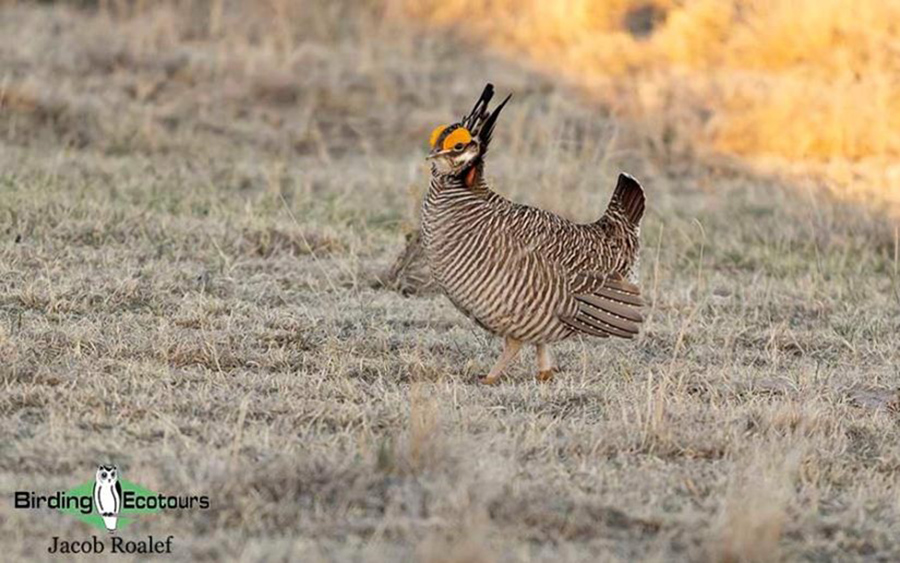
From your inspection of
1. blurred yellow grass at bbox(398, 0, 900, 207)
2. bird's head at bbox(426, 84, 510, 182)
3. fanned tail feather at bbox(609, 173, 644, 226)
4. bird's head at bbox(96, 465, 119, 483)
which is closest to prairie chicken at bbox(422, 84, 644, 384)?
bird's head at bbox(426, 84, 510, 182)

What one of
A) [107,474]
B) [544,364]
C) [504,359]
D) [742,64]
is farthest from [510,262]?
[742,64]

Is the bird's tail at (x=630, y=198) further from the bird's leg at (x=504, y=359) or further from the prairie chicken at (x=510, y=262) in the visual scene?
the bird's leg at (x=504, y=359)

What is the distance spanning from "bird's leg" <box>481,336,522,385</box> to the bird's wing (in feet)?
0.73

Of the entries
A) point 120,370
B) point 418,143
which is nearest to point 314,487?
point 120,370

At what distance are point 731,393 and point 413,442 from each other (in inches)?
71.6

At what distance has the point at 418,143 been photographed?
1192cm

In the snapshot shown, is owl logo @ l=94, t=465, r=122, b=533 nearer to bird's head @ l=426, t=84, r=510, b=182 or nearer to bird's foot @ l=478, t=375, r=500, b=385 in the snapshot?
bird's foot @ l=478, t=375, r=500, b=385

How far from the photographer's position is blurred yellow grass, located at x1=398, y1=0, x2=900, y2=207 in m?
11.6

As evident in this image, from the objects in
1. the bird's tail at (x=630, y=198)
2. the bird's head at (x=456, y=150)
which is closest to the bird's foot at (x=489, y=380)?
the bird's head at (x=456, y=150)

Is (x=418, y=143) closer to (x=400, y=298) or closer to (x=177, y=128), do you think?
(x=177, y=128)

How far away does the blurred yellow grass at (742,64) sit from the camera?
1162cm

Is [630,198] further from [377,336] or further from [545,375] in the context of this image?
[377,336]

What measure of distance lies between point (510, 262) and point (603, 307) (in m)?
0.50

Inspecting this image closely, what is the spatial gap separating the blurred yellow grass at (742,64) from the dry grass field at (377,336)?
0.29m
